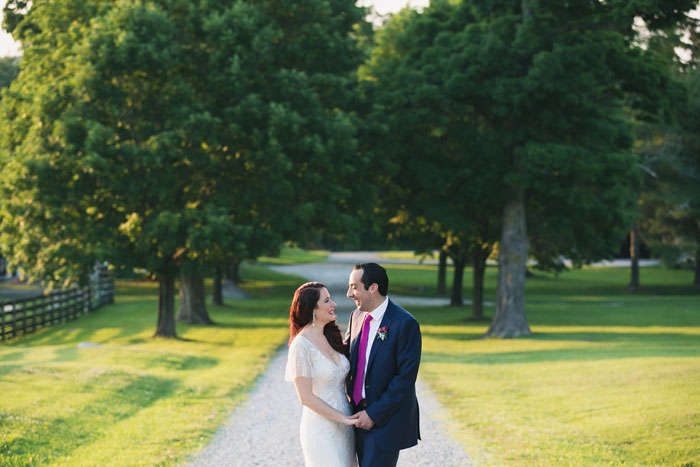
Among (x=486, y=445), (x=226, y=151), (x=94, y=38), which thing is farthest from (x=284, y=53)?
(x=486, y=445)

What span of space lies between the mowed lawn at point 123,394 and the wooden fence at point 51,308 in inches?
29.6

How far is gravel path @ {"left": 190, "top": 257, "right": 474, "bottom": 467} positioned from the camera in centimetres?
931

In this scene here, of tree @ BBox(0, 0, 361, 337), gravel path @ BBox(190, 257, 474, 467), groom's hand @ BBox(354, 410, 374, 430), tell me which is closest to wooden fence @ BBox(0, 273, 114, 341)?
tree @ BBox(0, 0, 361, 337)

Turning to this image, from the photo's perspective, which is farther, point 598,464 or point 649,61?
point 649,61

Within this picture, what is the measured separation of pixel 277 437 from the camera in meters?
10.7

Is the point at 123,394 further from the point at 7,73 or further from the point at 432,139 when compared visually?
the point at 7,73

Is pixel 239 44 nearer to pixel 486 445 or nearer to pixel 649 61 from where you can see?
pixel 649 61

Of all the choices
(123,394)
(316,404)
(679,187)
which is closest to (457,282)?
(679,187)

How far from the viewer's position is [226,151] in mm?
24500

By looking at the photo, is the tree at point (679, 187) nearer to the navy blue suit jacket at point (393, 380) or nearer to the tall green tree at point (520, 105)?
the tall green tree at point (520, 105)

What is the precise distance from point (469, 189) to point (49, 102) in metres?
13.2

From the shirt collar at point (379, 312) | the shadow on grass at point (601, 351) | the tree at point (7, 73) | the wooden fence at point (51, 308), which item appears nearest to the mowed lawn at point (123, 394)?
the wooden fence at point (51, 308)

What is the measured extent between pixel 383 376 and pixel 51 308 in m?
27.0

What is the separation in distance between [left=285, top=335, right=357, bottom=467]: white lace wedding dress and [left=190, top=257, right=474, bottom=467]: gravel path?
3544 millimetres
